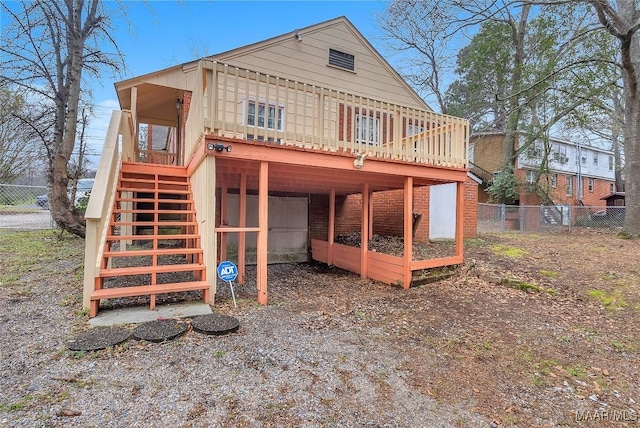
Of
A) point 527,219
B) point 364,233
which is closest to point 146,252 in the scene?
point 364,233

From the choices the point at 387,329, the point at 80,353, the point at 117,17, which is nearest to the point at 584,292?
the point at 387,329

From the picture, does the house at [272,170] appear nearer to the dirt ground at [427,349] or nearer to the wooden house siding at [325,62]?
the wooden house siding at [325,62]

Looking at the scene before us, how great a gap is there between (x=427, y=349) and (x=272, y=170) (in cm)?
374

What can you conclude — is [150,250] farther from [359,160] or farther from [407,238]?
[407,238]

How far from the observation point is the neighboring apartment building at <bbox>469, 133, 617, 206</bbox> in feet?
71.3

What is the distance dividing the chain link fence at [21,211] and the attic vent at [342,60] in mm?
10422

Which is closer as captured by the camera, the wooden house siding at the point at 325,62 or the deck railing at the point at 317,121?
the deck railing at the point at 317,121

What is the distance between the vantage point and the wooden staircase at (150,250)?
4160 mm

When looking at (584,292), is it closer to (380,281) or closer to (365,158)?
(380,281)

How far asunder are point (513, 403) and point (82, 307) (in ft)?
15.8

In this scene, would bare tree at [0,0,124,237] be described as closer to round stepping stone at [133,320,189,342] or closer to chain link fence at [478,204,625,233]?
round stepping stone at [133,320,189,342]

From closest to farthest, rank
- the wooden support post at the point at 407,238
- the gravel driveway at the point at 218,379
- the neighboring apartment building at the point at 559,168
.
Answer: the gravel driveway at the point at 218,379 < the wooden support post at the point at 407,238 < the neighboring apartment building at the point at 559,168

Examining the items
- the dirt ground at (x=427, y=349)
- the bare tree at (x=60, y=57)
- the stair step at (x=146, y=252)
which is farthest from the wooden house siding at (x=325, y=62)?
the dirt ground at (x=427, y=349)

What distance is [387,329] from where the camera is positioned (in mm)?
4129
